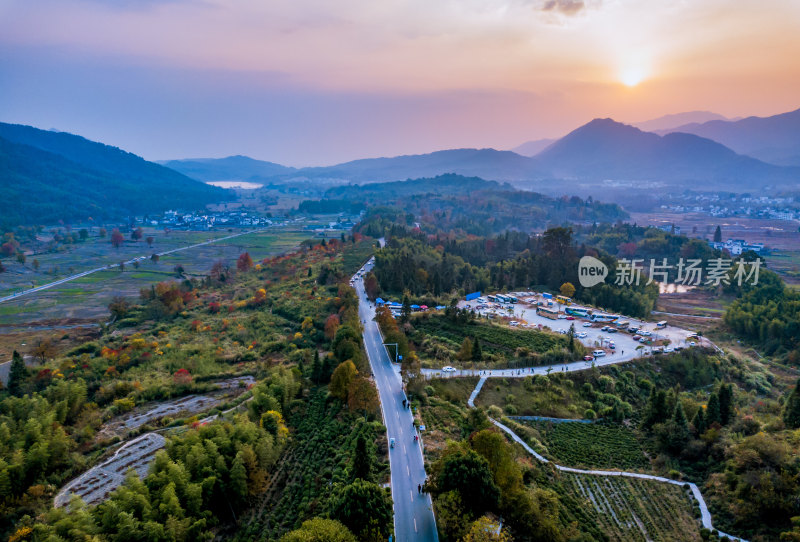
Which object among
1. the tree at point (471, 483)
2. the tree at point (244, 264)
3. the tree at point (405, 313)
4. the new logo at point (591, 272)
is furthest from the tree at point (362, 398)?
the tree at point (244, 264)

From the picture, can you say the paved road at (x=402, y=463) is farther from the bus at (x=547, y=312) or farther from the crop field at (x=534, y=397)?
the bus at (x=547, y=312)

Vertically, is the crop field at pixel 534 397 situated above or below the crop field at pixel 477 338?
below

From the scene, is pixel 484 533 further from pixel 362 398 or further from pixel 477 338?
pixel 477 338

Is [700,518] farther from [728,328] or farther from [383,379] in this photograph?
[728,328]

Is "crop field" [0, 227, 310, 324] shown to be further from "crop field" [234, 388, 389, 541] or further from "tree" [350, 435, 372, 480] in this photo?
"tree" [350, 435, 372, 480]

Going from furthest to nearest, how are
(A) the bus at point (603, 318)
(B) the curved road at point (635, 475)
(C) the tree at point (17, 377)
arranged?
(A) the bus at point (603, 318), (C) the tree at point (17, 377), (B) the curved road at point (635, 475)

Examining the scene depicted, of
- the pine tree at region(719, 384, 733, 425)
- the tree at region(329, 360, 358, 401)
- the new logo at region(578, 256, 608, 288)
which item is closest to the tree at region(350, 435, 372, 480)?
the tree at region(329, 360, 358, 401)
